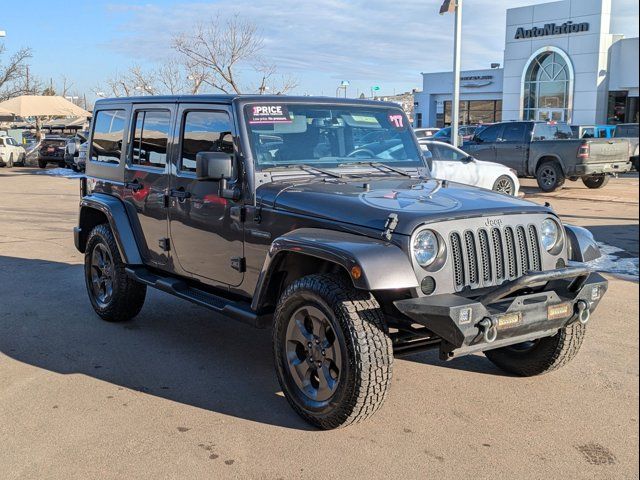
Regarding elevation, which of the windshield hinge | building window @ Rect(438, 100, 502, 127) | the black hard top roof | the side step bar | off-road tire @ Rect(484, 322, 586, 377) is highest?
building window @ Rect(438, 100, 502, 127)

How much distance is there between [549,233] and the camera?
173 inches

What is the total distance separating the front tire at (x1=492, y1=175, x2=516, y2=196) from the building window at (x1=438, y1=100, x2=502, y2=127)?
1271 inches

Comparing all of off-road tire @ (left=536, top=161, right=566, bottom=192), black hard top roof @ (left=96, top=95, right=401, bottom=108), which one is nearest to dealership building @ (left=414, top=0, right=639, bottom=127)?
off-road tire @ (left=536, top=161, right=566, bottom=192)

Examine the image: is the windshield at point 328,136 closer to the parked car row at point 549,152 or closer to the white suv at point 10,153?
the parked car row at point 549,152

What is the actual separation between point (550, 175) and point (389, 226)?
15.4 metres

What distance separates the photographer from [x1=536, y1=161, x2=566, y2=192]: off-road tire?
18.0m

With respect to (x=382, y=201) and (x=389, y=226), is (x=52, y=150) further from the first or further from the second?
(x=389, y=226)

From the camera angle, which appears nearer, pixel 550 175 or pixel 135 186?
pixel 135 186

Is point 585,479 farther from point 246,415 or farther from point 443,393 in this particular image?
point 246,415

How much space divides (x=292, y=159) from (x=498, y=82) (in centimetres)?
4370

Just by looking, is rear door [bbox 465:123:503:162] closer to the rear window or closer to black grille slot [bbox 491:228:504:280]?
the rear window

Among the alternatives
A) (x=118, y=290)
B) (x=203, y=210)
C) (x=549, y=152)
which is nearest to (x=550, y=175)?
(x=549, y=152)

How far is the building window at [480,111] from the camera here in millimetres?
47312

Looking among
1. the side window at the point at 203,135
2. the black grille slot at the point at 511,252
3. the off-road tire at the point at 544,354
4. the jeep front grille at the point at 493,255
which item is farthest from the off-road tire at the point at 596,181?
the black grille slot at the point at 511,252
